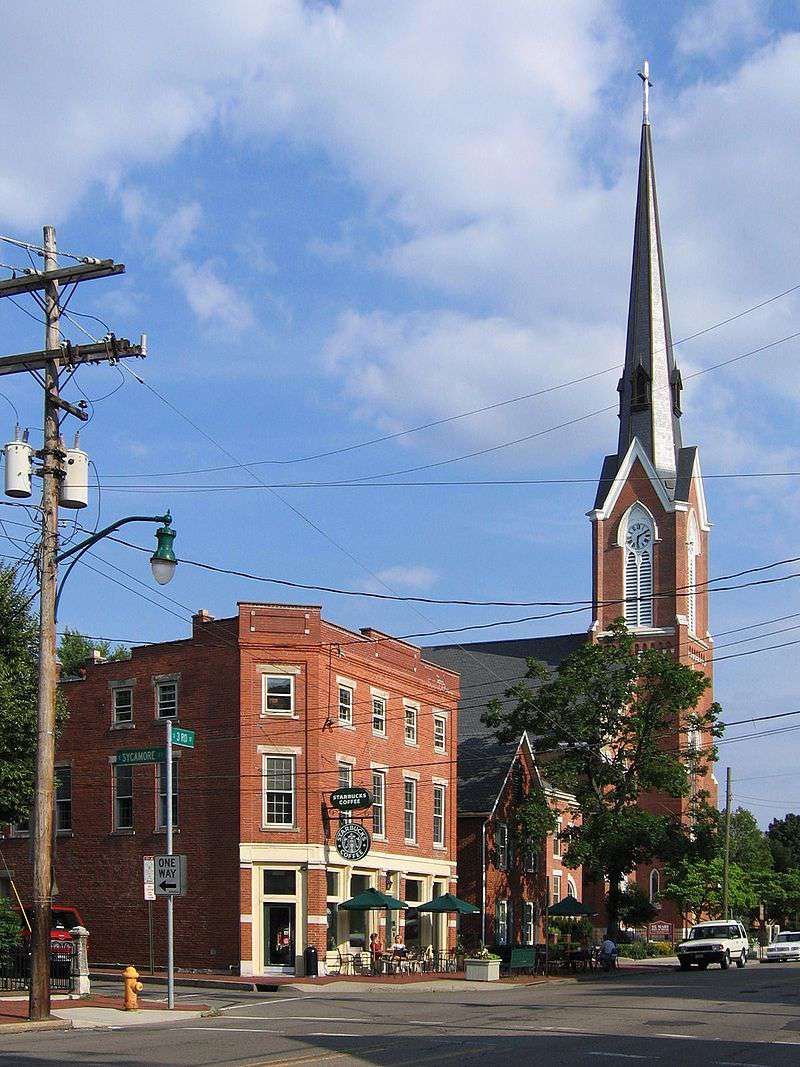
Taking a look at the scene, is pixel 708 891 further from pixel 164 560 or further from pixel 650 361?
pixel 164 560

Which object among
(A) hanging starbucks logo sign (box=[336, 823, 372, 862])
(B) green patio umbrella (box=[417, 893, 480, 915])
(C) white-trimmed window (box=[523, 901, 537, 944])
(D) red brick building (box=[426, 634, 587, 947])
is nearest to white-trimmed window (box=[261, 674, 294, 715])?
(A) hanging starbucks logo sign (box=[336, 823, 372, 862])

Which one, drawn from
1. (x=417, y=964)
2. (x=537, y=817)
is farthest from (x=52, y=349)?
(x=537, y=817)

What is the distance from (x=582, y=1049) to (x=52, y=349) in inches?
602

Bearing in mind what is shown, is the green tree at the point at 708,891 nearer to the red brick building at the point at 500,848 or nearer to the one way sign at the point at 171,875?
the red brick building at the point at 500,848

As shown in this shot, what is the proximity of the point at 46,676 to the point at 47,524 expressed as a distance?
9.03 ft

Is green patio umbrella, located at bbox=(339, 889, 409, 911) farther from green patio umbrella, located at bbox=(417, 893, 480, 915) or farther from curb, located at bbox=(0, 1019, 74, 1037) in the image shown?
curb, located at bbox=(0, 1019, 74, 1037)

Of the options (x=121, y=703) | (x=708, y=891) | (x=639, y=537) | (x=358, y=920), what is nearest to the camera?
(x=358, y=920)

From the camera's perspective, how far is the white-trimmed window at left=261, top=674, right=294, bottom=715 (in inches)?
1686

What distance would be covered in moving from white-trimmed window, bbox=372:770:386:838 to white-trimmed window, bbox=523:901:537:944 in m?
14.9

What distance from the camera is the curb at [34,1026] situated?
74.6 feet

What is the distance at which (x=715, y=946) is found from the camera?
52812mm

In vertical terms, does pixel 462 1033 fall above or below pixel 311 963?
above

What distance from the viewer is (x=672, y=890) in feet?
235

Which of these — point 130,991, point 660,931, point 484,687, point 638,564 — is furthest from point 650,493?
point 130,991
